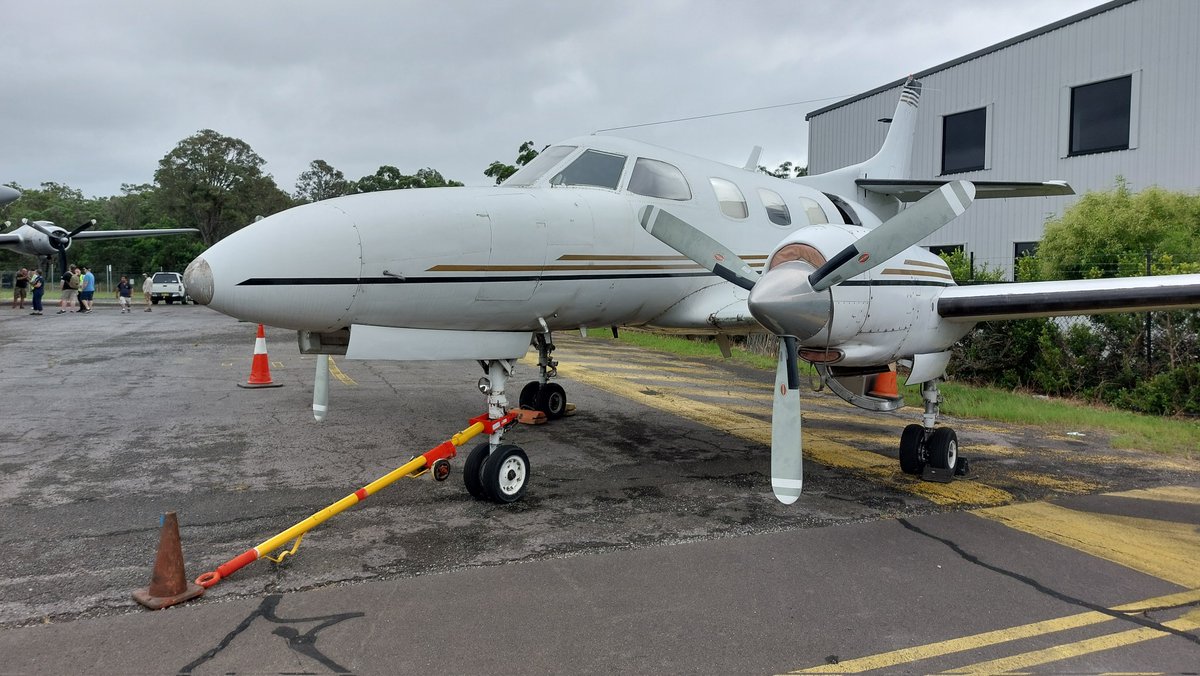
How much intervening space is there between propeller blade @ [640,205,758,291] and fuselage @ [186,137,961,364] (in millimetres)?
296

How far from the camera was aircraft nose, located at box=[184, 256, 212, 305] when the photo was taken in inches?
178

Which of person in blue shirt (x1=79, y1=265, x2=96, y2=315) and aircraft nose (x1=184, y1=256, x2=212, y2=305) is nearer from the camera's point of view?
aircraft nose (x1=184, y1=256, x2=212, y2=305)

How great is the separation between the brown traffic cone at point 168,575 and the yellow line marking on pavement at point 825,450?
5.46 metres

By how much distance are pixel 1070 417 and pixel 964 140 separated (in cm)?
1354

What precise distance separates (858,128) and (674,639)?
24540 millimetres

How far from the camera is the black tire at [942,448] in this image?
21.6ft

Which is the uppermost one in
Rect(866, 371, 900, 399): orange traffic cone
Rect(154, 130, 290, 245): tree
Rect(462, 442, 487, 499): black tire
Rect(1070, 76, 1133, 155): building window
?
Rect(154, 130, 290, 245): tree

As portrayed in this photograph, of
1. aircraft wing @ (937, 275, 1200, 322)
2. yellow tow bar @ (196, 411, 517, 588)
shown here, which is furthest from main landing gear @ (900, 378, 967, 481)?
yellow tow bar @ (196, 411, 517, 588)

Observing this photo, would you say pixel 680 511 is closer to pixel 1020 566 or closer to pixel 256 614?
pixel 1020 566

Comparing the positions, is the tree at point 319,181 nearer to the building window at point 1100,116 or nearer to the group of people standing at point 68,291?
the group of people standing at point 68,291

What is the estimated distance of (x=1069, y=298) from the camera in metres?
5.64

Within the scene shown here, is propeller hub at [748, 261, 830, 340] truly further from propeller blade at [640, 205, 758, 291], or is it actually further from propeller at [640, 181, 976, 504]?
propeller blade at [640, 205, 758, 291]

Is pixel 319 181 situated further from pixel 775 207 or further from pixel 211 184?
Result: pixel 775 207

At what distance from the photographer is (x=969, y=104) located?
66.7 feet
